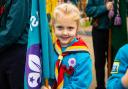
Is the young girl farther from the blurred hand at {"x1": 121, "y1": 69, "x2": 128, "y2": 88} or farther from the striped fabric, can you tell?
the blurred hand at {"x1": 121, "y1": 69, "x2": 128, "y2": 88}

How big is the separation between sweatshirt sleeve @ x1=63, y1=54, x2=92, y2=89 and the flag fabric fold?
27 centimetres

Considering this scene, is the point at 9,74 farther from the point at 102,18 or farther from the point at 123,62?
the point at 102,18

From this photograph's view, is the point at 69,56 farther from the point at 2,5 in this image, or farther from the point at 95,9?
the point at 95,9

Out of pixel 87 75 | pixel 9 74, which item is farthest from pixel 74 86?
pixel 9 74

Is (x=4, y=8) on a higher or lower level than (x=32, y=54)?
A: higher

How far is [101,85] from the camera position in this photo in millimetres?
5883

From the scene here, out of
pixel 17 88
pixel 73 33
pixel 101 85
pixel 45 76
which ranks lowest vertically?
pixel 101 85

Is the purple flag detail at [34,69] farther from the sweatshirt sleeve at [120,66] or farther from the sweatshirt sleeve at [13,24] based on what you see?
the sweatshirt sleeve at [13,24]

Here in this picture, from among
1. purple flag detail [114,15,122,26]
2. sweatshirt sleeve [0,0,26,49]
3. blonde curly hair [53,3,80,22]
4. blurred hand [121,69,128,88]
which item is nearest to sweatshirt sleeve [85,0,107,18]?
purple flag detail [114,15,122,26]

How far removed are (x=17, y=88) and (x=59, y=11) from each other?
2.78ft

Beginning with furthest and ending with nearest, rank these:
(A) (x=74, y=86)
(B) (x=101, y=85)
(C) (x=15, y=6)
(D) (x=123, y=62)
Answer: (B) (x=101, y=85)
(C) (x=15, y=6)
(A) (x=74, y=86)
(D) (x=123, y=62)

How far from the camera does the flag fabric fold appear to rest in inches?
109

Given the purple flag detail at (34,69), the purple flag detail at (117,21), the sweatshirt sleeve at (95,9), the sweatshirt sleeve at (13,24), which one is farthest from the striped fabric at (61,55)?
the sweatshirt sleeve at (95,9)

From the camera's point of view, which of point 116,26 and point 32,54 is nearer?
point 32,54
